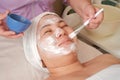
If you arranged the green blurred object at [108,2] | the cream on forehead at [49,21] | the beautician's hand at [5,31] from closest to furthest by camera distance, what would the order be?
the beautician's hand at [5,31]
the cream on forehead at [49,21]
the green blurred object at [108,2]

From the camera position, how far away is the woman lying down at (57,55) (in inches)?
53.4

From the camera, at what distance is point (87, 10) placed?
1.48 metres

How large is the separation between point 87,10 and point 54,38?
29 centimetres

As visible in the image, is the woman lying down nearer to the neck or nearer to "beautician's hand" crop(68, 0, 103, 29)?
the neck

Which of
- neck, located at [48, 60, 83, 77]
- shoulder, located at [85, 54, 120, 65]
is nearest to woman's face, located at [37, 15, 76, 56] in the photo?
neck, located at [48, 60, 83, 77]

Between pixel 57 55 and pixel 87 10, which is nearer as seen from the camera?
pixel 57 55

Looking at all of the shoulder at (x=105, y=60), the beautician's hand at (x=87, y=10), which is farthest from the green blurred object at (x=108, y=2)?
the shoulder at (x=105, y=60)

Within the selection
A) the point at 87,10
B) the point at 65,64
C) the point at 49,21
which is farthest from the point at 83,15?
the point at 65,64

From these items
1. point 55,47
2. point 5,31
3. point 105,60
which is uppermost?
point 5,31

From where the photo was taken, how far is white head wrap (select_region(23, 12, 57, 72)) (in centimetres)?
147

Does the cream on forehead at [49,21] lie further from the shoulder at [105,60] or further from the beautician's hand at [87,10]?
the shoulder at [105,60]

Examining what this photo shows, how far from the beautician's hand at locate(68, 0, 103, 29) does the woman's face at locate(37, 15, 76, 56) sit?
0.48ft

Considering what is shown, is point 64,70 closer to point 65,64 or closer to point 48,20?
point 65,64

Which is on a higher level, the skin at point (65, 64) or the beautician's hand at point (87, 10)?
the beautician's hand at point (87, 10)
